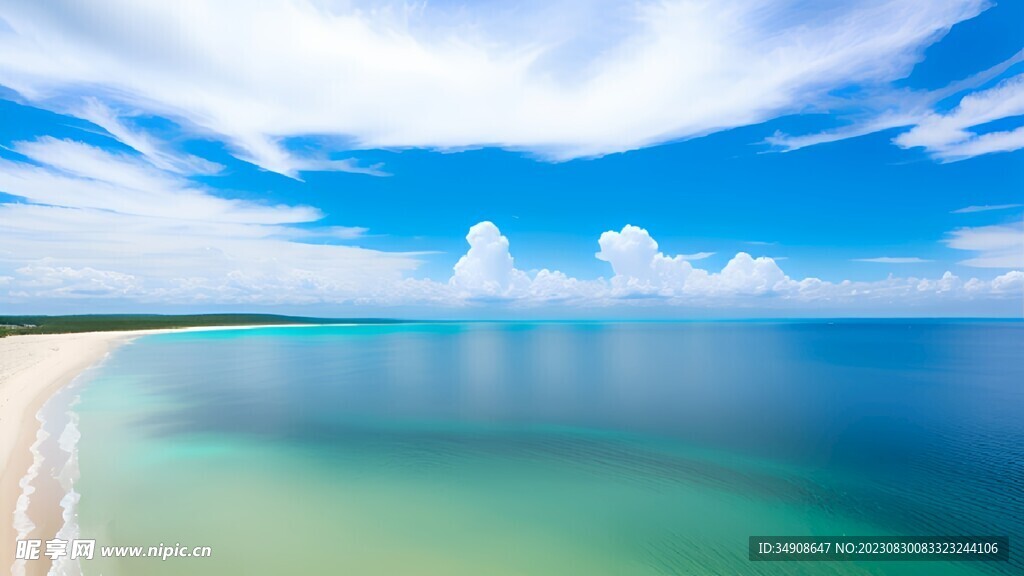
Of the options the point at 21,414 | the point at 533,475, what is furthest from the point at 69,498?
the point at 21,414

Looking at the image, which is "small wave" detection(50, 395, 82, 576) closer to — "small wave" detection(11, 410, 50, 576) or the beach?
the beach

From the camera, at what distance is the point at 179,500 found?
625 inches

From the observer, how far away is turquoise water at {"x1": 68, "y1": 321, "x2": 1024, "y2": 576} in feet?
43.0

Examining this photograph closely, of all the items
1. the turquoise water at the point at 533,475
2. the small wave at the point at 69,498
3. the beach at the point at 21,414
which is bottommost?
the turquoise water at the point at 533,475

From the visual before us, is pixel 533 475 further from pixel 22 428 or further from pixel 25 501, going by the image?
pixel 22 428

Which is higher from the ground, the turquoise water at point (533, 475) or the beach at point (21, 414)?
the beach at point (21, 414)

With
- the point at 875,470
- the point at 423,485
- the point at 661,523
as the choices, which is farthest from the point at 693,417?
the point at 423,485

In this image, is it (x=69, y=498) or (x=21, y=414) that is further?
(x=21, y=414)

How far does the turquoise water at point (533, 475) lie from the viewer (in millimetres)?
13094

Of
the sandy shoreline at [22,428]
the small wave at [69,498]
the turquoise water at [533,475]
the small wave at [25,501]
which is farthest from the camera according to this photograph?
the turquoise water at [533,475]

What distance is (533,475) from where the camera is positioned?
1889cm

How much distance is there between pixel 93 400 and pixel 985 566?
43938mm

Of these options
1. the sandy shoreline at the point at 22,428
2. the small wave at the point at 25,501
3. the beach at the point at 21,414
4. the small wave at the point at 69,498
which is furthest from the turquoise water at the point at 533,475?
the beach at the point at 21,414

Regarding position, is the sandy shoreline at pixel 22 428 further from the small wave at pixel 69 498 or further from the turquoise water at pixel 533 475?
the turquoise water at pixel 533 475
